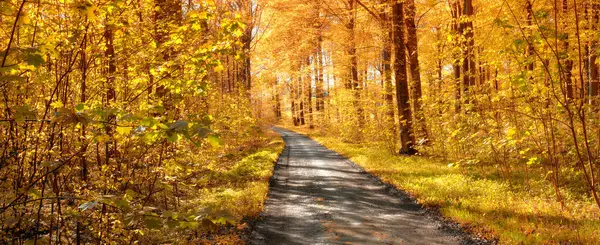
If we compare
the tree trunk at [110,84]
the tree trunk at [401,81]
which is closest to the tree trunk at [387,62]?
the tree trunk at [401,81]

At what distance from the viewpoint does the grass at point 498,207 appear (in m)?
5.87

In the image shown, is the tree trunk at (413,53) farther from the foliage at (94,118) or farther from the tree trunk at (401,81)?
the foliage at (94,118)

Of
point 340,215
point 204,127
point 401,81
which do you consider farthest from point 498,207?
point 401,81

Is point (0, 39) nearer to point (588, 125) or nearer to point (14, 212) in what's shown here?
point (14, 212)

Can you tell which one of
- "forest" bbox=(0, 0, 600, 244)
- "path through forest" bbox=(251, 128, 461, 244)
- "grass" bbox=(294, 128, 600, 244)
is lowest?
"path through forest" bbox=(251, 128, 461, 244)

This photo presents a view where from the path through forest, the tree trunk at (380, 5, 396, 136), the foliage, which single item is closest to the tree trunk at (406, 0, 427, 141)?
the tree trunk at (380, 5, 396, 136)

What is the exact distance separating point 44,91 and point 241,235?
3.80m

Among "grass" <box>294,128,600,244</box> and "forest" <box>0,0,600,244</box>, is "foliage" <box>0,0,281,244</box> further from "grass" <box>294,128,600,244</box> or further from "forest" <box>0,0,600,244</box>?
"grass" <box>294,128,600,244</box>

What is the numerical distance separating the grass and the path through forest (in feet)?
1.68

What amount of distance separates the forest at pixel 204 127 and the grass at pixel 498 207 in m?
0.05

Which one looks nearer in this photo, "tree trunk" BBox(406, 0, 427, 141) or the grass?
the grass

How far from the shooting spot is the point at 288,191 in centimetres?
1080

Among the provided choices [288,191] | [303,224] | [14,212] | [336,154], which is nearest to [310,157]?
[336,154]

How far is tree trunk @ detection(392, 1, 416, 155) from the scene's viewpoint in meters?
15.1
